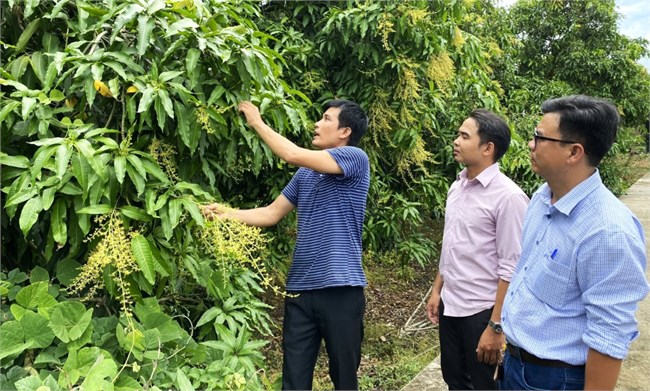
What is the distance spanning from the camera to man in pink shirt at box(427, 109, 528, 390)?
2082 millimetres

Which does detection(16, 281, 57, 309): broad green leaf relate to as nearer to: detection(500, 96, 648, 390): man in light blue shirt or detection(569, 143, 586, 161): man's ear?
detection(500, 96, 648, 390): man in light blue shirt

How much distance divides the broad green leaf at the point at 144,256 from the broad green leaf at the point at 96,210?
10 centimetres

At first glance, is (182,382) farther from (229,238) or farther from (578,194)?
(578,194)

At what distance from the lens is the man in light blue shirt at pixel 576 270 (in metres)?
1.29

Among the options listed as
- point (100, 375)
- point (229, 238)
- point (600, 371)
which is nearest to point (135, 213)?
point (229, 238)

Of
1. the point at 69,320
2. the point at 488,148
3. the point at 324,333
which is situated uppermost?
the point at 488,148

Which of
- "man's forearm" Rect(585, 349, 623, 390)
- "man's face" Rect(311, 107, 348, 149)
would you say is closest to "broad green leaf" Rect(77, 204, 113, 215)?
"man's face" Rect(311, 107, 348, 149)

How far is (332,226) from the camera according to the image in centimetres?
205

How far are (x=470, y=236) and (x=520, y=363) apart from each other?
0.68 meters

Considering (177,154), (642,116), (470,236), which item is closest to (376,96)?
(470,236)

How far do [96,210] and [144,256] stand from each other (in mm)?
172

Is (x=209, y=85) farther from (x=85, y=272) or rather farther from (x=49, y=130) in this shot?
(x=85, y=272)

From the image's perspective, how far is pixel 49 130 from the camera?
1.53 m

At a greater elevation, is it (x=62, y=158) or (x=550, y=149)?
(x=550, y=149)
